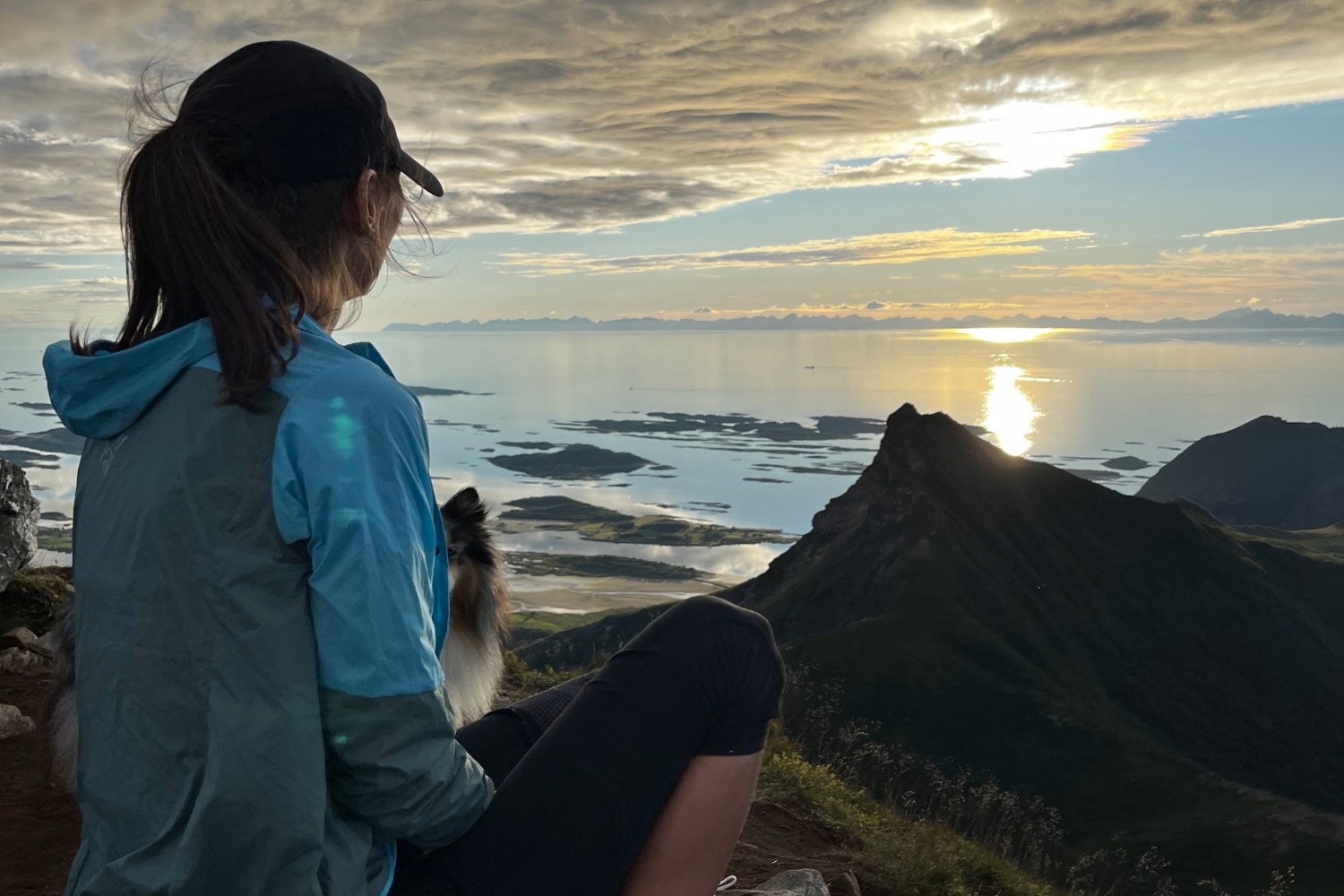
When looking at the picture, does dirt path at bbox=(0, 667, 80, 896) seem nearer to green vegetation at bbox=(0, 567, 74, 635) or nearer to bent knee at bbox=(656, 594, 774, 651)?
green vegetation at bbox=(0, 567, 74, 635)

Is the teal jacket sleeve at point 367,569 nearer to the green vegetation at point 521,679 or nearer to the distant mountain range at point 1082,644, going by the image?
the green vegetation at point 521,679

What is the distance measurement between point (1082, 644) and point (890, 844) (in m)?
81.9

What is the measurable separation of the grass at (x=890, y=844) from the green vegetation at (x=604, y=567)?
119557 millimetres

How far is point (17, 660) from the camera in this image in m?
7.33

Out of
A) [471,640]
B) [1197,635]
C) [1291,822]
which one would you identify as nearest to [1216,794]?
[1291,822]

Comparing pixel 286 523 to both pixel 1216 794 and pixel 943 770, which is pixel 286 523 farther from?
pixel 943 770

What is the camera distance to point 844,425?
19850 cm

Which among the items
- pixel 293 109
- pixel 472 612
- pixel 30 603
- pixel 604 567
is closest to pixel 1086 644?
pixel 604 567

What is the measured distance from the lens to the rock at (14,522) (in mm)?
8023

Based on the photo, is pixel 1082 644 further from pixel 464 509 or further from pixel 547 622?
pixel 464 509

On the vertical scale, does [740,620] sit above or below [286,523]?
below

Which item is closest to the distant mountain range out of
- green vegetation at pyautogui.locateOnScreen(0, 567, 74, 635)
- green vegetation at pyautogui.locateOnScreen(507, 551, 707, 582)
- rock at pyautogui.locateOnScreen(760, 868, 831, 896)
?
green vegetation at pyautogui.locateOnScreen(507, 551, 707, 582)

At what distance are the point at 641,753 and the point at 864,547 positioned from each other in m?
88.1

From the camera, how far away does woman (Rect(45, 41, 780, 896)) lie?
1.64 metres
